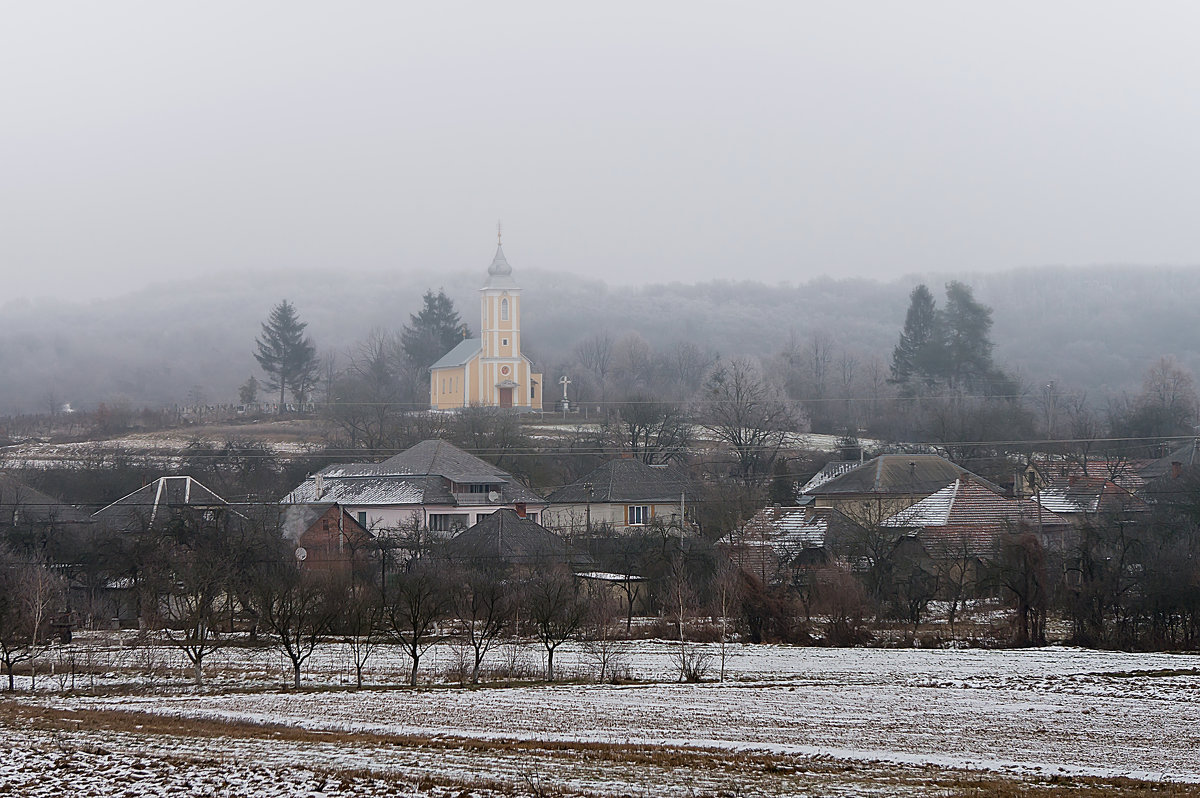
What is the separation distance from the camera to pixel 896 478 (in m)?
65.4

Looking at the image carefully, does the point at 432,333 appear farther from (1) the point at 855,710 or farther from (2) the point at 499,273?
(1) the point at 855,710

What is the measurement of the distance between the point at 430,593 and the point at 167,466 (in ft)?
154

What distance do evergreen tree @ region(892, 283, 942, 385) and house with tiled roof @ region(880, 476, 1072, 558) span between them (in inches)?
2382

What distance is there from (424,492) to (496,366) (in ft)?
117

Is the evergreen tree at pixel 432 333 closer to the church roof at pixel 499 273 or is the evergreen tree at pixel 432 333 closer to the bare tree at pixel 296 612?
the church roof at pixel 499 273

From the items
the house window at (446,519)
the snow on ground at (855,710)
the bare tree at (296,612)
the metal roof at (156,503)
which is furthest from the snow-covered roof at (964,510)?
the metal roof at (156,503)

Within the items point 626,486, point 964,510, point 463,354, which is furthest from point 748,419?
point 964,510

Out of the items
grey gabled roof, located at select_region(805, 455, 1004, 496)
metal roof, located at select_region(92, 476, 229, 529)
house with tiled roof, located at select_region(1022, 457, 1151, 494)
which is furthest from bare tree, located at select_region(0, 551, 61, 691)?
house with tiled roof, located at select_region(1022, 457, 1151, 494)

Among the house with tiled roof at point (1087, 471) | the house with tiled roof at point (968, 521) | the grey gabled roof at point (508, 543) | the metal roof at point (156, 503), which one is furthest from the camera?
the house with tiled roof at point (1087, 471)

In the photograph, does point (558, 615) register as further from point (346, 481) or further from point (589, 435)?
point (589, 435)

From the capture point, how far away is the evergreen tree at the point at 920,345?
376 feet

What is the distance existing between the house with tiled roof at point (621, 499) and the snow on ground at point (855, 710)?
105 feet

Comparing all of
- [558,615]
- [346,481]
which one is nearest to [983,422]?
[346,481]

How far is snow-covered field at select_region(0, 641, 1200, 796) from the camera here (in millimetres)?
16875
